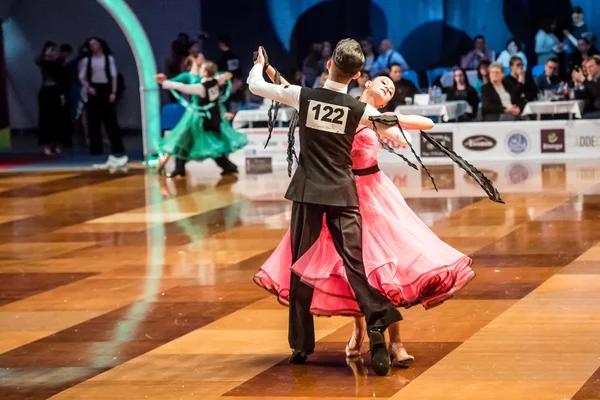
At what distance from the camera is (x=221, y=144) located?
690 inches

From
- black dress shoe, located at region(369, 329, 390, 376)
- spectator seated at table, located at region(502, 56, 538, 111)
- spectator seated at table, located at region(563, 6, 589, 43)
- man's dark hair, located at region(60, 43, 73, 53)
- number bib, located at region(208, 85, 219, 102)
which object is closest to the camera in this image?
black dress shoe, located at region(369, 329, 390, 376)

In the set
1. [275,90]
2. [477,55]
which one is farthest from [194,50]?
[275,90]

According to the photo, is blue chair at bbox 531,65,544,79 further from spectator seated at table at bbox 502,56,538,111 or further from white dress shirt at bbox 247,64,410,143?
white dress shirt at bbox 247,64,410,143

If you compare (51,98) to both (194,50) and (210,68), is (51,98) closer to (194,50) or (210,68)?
(194,50)

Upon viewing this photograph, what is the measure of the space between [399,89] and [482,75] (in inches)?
58.2

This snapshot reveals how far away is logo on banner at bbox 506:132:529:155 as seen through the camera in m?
18.2

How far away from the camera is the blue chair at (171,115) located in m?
22.4

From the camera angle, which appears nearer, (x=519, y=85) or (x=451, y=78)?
(x=519, y=85)

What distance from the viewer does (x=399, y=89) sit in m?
19.2

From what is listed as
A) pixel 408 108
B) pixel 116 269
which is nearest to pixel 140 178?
pixel 408 108

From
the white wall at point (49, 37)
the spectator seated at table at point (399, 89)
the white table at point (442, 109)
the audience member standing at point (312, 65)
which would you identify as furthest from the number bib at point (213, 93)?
the white wall at point (49, 37)

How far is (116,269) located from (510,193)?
5646 millimetres

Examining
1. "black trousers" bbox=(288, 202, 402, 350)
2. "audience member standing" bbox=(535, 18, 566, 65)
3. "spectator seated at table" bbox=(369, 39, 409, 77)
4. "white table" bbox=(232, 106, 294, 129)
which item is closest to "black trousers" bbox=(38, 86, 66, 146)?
"white table" bbox=(232, 106, 294, 129)

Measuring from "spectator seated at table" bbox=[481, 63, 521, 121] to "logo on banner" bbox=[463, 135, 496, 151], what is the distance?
445 mm
